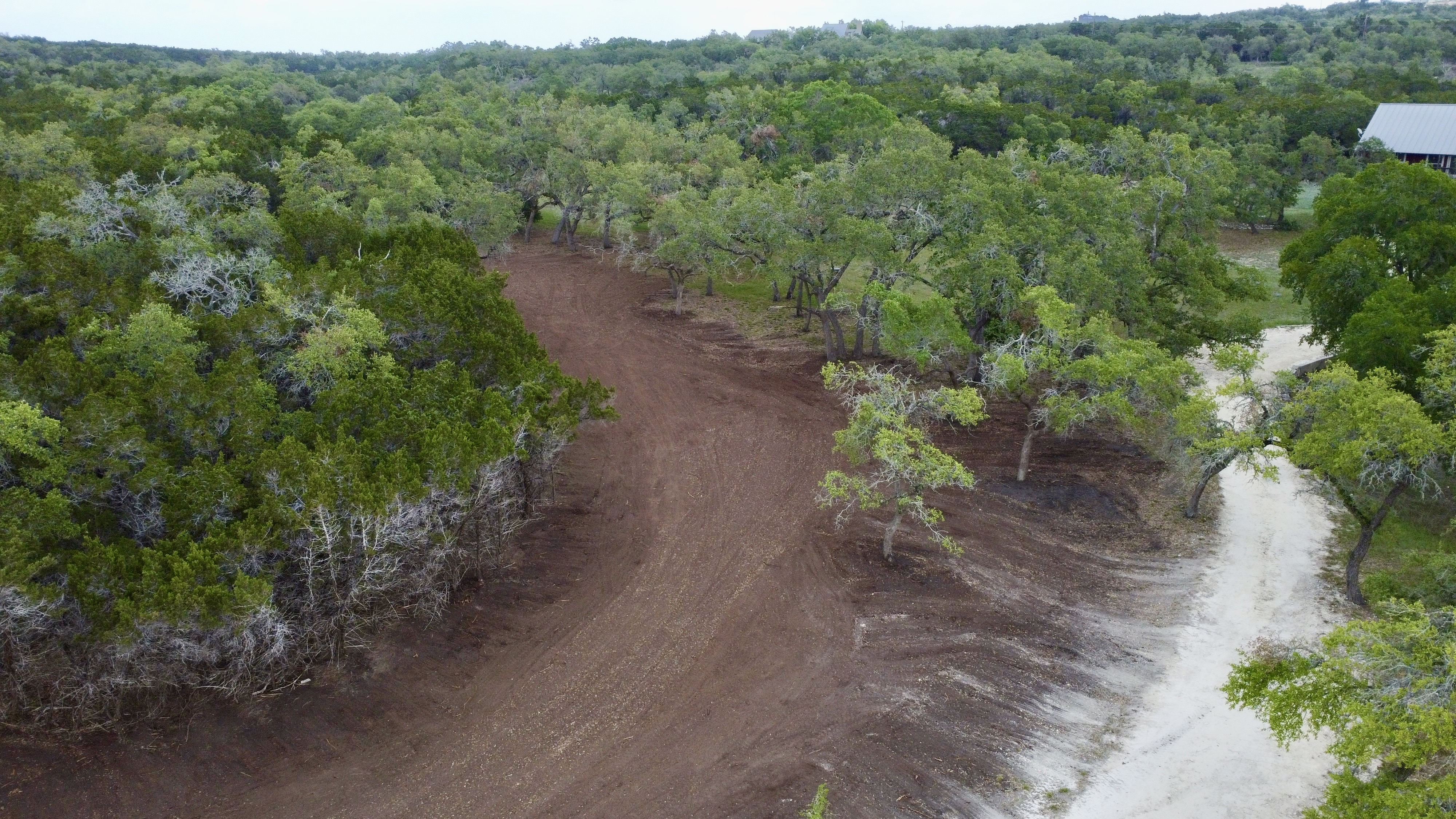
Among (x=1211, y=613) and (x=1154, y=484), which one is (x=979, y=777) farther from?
(x=1154, y=484)

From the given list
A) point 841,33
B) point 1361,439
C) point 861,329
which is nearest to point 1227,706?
point 1361,439

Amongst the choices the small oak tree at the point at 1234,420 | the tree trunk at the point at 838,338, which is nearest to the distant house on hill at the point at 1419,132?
the tree trunk at the point at 838,338

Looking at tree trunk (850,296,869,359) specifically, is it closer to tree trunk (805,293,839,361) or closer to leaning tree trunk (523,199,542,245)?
tree trunk (805,293,839,361)

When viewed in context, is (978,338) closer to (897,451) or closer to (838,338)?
(838,338)

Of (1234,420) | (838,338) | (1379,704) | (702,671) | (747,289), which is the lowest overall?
(702,671)

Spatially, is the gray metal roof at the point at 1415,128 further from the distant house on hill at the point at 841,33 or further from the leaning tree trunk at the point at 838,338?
the distant house on hill at the point at 841,33

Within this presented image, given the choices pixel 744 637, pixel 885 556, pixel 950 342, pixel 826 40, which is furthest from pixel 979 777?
pixel 826 40

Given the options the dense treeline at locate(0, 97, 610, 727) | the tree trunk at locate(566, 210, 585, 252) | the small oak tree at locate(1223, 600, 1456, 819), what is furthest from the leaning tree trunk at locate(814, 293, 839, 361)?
the small oak tree at locate(1223, 600, 1456, 819)
